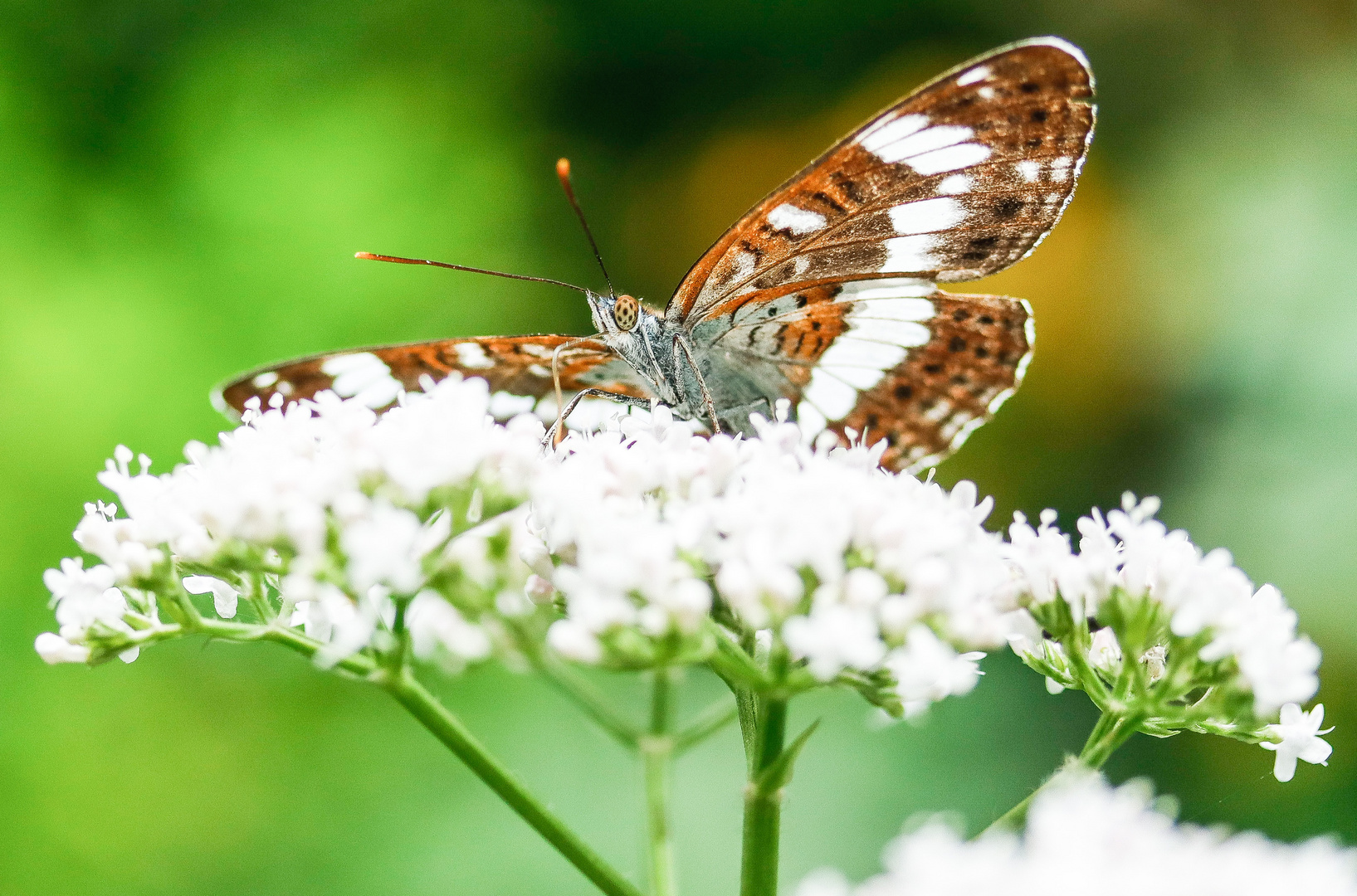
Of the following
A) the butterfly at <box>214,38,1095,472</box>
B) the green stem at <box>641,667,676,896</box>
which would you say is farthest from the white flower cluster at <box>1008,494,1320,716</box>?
the green stem at <box>641,667,676,896</box>

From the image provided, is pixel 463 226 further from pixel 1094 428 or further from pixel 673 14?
pixel 1094 428

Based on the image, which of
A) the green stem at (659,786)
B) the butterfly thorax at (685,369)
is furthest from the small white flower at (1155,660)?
the butterfly thorax at (685,369)

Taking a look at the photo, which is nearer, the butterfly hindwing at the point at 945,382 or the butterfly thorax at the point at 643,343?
the butterfly thorax at the point at 643,343

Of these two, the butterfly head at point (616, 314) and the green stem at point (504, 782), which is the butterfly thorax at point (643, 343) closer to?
the butterfly head at point (616, 314)

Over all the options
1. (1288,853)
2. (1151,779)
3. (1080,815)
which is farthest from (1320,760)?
(1151,779)

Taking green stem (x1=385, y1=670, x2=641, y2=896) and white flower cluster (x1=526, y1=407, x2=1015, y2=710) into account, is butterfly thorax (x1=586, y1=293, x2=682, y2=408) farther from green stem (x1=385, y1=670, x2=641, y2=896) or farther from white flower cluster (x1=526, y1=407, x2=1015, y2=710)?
green stem (x1=385, y1=670, x2=641, y2=896)

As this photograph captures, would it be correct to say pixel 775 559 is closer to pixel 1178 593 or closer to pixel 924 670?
pixel 924 670
